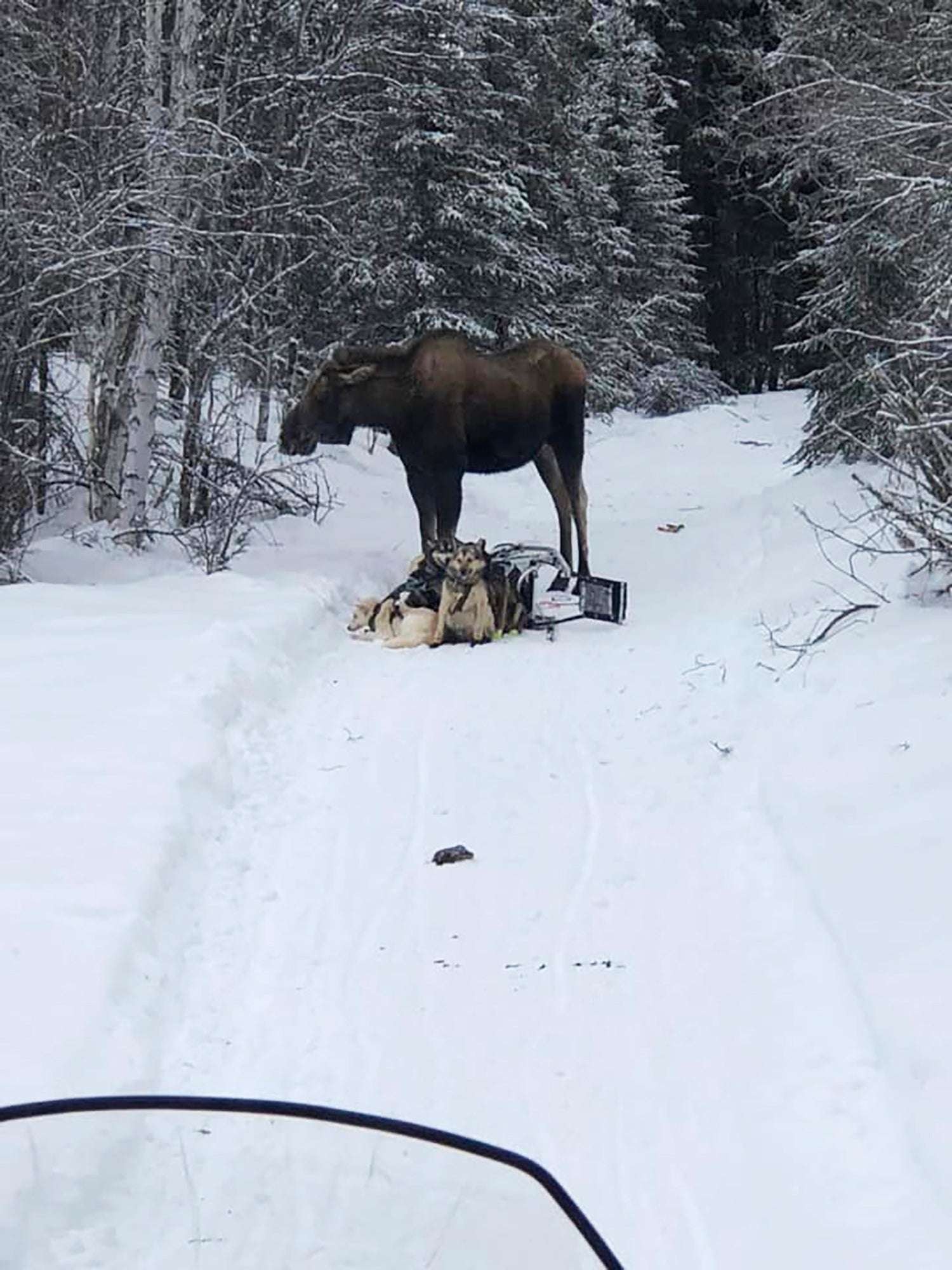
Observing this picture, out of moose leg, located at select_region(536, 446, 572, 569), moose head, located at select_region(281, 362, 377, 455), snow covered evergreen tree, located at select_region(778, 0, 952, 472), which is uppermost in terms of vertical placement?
snow covered evergreen tree, located at select_region(778, 0, 952, 472)

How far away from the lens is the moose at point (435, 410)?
9.23 meters

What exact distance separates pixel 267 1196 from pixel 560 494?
9364mm

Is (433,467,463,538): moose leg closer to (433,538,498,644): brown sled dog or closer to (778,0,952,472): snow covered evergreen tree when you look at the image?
(433,538,498,644): brown sled dog

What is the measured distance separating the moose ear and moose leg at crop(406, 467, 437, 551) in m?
0.76

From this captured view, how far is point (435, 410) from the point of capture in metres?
9.20

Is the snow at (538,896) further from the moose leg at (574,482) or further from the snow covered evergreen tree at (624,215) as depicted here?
the snow covered evergreen tree at (624,215)

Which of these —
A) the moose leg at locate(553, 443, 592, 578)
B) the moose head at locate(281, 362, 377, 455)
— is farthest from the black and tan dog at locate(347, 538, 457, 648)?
the moose leg at locate(553, 443, 592, 578)

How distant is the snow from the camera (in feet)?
9.70

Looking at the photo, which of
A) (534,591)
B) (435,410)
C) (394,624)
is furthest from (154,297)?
(534,591)

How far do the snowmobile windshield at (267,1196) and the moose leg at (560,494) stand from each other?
30.0 feet

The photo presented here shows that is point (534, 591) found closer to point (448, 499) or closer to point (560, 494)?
point (448, 499)

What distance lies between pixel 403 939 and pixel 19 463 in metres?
6.12

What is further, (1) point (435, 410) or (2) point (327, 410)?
(2) point (327, 410)

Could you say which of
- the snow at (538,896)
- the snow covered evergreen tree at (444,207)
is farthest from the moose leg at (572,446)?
the snow covered evergreen tree at (444,207)
